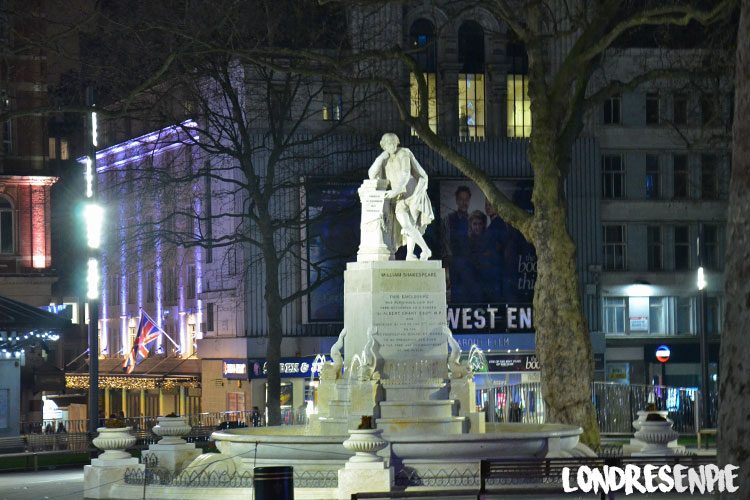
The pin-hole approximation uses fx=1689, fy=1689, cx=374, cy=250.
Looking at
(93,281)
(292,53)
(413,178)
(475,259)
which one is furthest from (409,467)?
(475,259)

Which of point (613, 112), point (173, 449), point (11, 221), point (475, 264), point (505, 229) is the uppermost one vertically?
point (613, 112)

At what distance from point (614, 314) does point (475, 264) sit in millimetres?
7141

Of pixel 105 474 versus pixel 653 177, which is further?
pixel 653 177

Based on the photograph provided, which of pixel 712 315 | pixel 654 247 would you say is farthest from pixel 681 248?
pixel 712 315

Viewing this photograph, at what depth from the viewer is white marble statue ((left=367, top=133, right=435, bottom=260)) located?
28.6 metres

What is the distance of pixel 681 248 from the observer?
229ft

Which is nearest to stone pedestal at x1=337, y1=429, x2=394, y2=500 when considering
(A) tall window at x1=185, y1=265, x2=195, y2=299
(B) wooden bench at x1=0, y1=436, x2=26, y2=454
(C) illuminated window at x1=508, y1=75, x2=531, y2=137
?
(B) wooden bench at x1=0, y1=436, x2=26, y2=454

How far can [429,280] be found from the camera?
2795cm

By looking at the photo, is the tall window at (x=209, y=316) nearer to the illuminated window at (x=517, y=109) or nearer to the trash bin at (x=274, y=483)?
the illuminated window at (x=517, y=109)

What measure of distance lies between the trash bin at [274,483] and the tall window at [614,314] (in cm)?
5282

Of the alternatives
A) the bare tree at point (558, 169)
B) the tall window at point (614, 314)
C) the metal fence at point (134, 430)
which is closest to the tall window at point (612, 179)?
the tall window at point (614, 314)

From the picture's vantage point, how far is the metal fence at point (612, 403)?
44156 millimetres

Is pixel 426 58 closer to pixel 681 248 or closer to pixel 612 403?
pixel 681 248

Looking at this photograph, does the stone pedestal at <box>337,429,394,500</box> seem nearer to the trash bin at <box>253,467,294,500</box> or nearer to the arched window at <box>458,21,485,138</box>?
the trash bin at <box>253,467,294,500</box>
